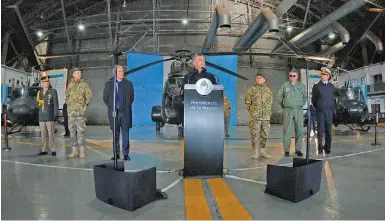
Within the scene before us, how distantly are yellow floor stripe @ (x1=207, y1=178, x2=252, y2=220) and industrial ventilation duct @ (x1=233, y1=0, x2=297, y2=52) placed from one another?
31.9 feet

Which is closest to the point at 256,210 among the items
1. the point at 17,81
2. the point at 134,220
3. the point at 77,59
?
the point at 134,220

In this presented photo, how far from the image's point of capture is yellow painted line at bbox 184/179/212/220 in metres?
2.49

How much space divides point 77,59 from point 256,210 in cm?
2191

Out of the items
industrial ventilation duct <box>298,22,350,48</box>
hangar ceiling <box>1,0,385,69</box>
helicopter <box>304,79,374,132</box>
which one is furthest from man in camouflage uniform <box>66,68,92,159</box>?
industrial ventilation duct <box>298,22,350,48</box>

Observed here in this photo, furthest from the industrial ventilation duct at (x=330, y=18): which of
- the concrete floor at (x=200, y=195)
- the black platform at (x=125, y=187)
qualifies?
the black platform at (x=125, y=187)

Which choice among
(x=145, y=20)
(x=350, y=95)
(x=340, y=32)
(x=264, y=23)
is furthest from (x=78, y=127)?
(x=145, y=20)

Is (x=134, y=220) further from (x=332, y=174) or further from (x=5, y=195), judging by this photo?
(x=332, y=174)

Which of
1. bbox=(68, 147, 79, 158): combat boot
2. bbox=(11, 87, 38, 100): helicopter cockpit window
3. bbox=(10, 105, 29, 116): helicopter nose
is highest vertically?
bbox=(11, 87, 38, 100): helicopter cockpit window

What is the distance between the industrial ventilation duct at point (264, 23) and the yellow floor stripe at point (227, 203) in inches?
383

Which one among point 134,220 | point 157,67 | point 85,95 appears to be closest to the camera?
point 134,220

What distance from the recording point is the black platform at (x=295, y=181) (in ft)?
9.46

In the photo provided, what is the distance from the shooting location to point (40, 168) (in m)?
4.71

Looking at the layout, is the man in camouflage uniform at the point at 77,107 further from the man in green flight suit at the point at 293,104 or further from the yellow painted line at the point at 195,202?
the man in green flight suit at the point at 293,104

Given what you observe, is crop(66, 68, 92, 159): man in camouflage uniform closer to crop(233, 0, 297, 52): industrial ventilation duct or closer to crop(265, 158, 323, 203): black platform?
crop(265, 158, 323, 203): black platform
